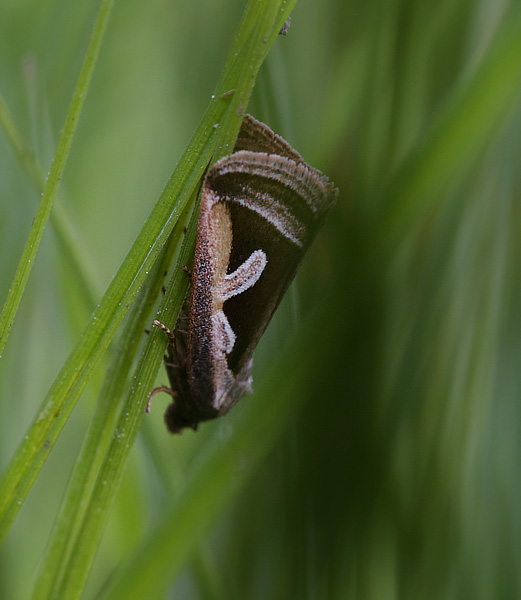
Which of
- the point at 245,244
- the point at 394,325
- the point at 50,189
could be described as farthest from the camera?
the point at 245,244

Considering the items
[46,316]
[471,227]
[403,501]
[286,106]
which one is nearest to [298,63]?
[286,106]

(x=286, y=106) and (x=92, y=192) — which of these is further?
(x=92, y=192)

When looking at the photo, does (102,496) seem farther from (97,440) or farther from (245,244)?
(245,244)

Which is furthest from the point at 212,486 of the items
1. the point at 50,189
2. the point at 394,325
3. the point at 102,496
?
the point at 50,189

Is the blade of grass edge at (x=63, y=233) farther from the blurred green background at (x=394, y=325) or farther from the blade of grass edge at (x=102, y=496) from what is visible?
the blade of grass edge at (x=102, y=496)

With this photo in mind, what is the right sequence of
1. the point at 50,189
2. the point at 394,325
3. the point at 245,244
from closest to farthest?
the point at 50,189
the point at 394,325
the point at 245,244

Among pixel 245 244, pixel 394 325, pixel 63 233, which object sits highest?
pixel 63 233

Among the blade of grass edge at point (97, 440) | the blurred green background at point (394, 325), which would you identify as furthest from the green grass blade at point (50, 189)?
the blurred green background at point (394, 325)

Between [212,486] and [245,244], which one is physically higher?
[245,244]

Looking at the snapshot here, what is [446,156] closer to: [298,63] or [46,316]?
[298,63]
